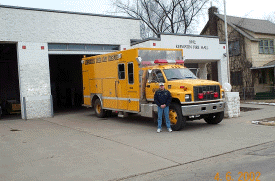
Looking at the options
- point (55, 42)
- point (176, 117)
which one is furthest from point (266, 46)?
point (176, 117)

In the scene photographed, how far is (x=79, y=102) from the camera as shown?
27.3 m

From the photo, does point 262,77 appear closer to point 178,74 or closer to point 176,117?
point 178,74

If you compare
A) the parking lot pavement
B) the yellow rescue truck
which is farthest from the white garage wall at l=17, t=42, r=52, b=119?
the parking lot pavement

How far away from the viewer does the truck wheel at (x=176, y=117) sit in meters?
10.5

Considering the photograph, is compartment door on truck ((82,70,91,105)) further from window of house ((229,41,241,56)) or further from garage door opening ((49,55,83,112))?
window of house ((229,41,241,56))

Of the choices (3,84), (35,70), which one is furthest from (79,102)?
(35,70)

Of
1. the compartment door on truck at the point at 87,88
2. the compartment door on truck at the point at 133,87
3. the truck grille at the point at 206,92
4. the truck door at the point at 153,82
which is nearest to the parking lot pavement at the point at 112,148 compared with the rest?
the compartment door on truck at the point at 133,87

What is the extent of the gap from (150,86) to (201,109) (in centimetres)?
233

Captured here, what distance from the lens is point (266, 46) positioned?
92.1 feet

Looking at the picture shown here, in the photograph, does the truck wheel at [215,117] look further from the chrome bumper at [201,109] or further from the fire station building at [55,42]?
the fire station building at [55,42]

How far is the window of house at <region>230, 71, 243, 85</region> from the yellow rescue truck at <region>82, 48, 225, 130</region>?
55.8ft

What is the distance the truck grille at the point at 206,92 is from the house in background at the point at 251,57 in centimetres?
1617

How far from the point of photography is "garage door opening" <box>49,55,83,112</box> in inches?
1075

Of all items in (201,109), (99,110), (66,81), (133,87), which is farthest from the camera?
(66,81)
